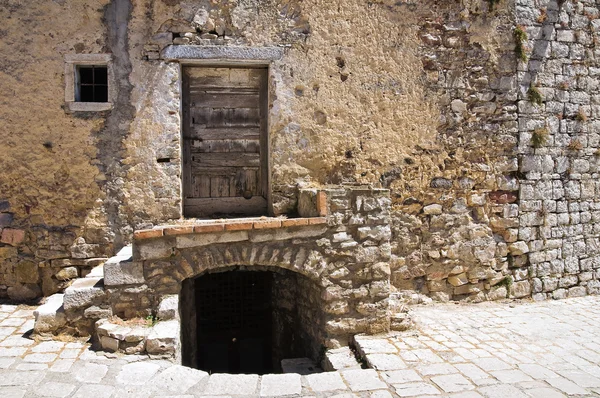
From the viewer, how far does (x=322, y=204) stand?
4.71 m

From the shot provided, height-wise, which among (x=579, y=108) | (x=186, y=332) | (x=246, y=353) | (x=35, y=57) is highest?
(x=35, y=57)

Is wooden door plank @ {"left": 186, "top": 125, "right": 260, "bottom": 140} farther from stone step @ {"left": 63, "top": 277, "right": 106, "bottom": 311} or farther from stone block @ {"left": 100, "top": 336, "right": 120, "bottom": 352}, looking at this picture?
stone block @ {"left": 100, "top": 336, "right": 120, "bottom": 352}

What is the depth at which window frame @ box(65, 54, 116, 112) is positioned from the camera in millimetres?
5211

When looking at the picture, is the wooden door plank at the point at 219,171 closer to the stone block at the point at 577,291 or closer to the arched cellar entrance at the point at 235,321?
the arched cellar entrance at the point at 235,321

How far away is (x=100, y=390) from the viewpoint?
343 centimetres

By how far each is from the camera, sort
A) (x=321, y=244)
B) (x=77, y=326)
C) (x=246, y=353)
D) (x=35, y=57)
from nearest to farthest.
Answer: (x=77, y=326), (x=321, y=244), (x=35, y=57), (x=246, y=353)

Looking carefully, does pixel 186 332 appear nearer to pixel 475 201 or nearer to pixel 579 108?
pixel 475 201

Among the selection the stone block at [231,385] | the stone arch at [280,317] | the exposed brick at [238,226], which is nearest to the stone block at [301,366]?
the stone arch at [280,317]

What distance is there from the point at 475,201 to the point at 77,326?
15.9 feet

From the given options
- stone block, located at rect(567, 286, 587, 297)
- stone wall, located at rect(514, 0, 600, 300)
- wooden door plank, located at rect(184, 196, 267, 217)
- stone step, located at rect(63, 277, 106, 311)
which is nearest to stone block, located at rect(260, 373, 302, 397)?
stone step, located at rect(63, 277, 106, 311)

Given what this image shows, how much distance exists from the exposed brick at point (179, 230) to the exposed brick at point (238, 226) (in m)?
0.33

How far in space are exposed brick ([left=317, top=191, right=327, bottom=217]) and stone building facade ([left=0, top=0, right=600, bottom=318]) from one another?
9 centimetres

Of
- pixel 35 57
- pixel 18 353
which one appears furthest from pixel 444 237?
pixel 35 57

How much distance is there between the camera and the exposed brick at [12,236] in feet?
17.6
